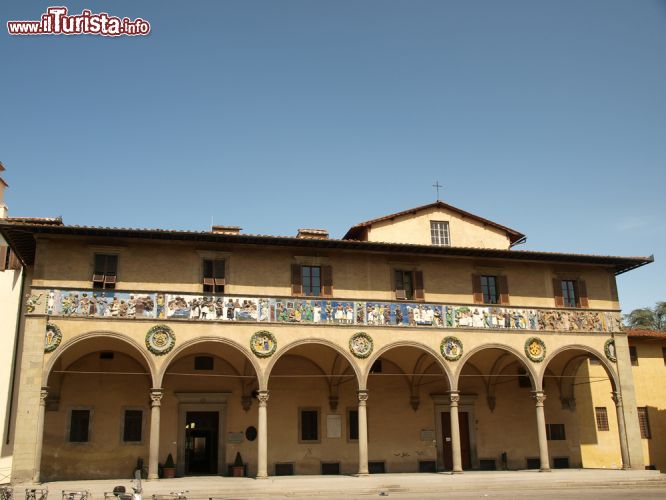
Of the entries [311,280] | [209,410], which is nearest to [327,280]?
[311,280]

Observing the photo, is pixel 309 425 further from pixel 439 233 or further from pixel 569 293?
pixel 569 293

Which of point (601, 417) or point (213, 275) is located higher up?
point (213, 275)

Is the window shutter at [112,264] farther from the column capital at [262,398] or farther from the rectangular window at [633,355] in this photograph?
the rectangular window at [633,355]

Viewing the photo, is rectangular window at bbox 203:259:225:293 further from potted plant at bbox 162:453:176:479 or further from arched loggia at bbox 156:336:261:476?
potted plant at bbox 162:453:176:479

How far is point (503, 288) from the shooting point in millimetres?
25781

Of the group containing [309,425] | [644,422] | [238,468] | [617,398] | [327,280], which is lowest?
[238,468]

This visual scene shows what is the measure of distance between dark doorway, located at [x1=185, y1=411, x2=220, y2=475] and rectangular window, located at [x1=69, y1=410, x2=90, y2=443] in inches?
130

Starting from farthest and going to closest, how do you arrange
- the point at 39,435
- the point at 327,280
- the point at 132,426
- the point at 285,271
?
the point at 327,280 → the point at 285,271 → the point at 132,426 → the point at 39,435

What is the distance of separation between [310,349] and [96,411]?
24.9 feet

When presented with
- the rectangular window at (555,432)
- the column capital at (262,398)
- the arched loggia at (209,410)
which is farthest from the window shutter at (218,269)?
the rectangular window at (555,432)

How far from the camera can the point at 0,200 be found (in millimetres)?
29391

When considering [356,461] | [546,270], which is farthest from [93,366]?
[546,270]

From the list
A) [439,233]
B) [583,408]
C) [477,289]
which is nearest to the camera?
[477,289]

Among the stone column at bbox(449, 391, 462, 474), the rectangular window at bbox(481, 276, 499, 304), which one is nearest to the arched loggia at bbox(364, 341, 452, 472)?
the stone column at bbox(449, 391, 462, 474)
